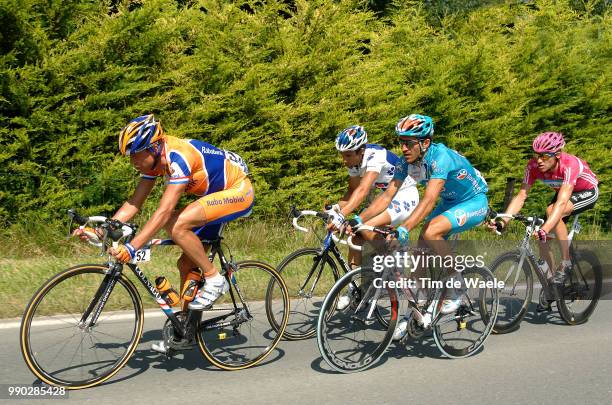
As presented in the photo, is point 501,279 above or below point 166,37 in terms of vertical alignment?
below

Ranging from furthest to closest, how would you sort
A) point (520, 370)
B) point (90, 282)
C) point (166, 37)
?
point (166, 37), point (520, 370), point (90, 282)

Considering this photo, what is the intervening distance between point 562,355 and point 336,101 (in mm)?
6145

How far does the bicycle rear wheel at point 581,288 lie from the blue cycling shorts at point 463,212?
157 centimetres

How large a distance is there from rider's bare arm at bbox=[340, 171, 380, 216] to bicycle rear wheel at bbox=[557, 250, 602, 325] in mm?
2407

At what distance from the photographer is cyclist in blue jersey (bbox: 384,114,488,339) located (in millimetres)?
5734

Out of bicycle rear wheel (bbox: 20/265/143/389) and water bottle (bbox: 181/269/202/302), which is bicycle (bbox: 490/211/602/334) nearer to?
water bottle (bbox: 181/269/202/302)

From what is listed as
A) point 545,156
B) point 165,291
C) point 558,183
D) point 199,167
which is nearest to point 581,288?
point 558,183

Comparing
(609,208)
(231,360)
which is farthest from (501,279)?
(609,208)

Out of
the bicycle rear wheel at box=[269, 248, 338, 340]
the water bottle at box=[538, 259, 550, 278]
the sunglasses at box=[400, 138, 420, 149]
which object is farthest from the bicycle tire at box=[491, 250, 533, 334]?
the bicycle rear wheel at box=[269, 248, 338, 340]

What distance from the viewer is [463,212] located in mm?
6148

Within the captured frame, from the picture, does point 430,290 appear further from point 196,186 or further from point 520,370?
point 196,186

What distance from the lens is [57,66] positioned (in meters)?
8.74

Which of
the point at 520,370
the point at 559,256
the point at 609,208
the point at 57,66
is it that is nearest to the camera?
the point at 520,370

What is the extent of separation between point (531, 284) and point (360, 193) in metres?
1.96
